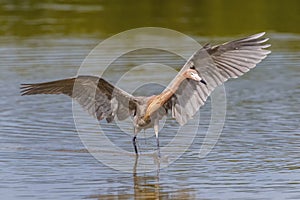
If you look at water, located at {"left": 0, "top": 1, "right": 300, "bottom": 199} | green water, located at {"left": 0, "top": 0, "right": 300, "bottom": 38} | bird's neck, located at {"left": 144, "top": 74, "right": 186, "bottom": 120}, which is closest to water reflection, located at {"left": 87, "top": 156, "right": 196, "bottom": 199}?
water, located at {"left": 0, "top": 1, "right": 300, "bottom": 199}

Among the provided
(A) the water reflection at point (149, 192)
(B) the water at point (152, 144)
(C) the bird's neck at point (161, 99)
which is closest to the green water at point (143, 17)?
(B) the water at point (152, 144)

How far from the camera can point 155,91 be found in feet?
49.0

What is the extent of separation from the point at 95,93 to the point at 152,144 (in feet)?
4.12

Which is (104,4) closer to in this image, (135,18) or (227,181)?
(135,18)

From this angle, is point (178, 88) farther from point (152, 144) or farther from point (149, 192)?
point (149, 192)

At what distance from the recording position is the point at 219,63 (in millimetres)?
10664

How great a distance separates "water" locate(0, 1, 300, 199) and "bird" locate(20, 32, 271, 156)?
51 cm

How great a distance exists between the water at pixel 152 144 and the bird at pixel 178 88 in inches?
20.0

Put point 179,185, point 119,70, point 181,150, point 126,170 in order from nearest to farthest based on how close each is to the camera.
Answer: point 179,185 < point 126,170 < point 181,150 < point 119,70

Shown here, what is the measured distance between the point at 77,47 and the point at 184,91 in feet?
26.8

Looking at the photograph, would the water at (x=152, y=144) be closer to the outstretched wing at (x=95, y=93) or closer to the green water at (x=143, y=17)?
the outstretched wing at (x=95, y=93)

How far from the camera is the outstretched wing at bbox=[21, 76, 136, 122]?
34.2ft

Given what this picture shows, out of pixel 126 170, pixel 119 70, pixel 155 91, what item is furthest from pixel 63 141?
pixel 119 70

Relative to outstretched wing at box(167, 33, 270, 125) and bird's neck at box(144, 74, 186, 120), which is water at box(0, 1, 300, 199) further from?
outstretched wing at box(167, 33, 270, 125)
